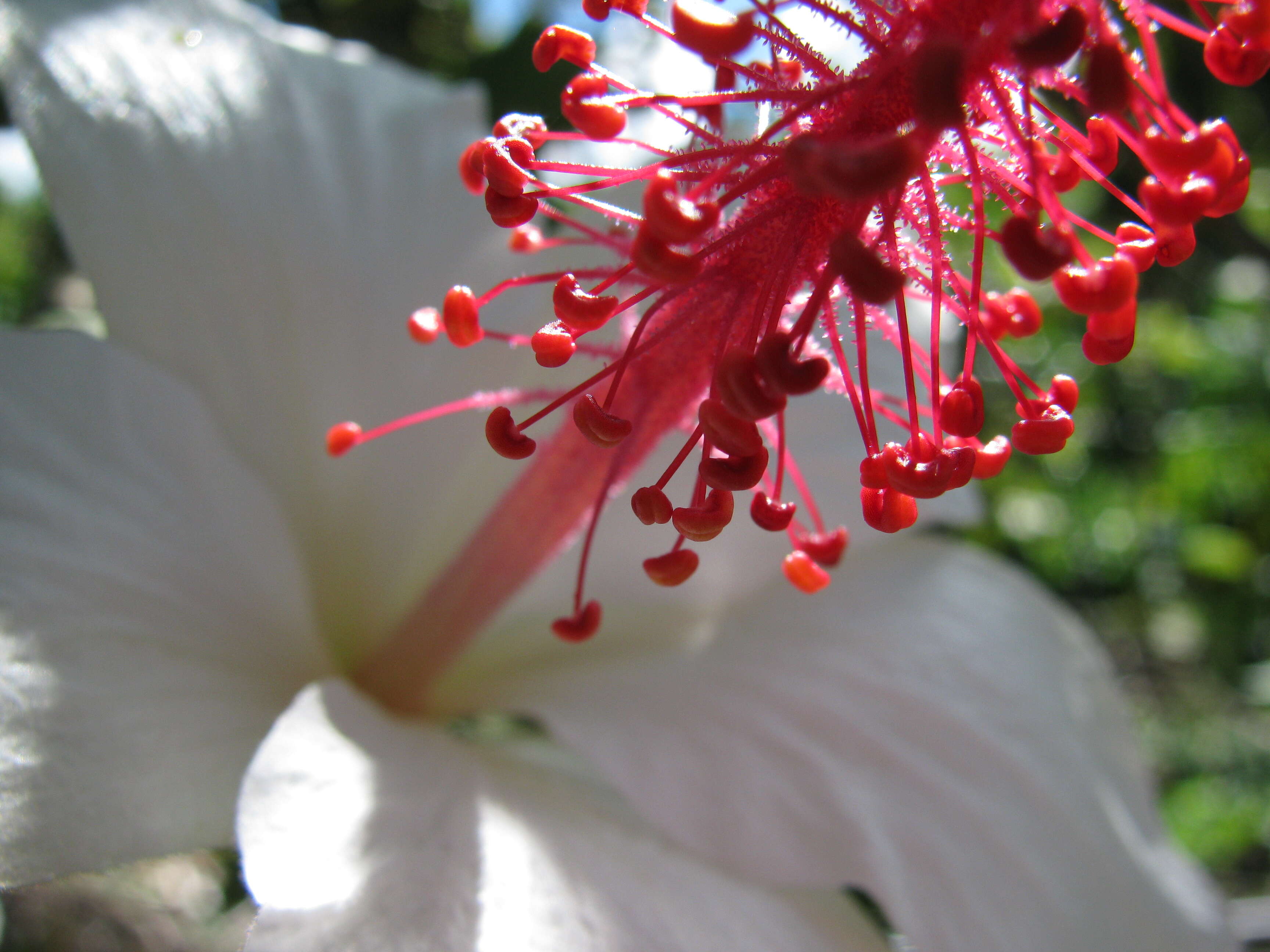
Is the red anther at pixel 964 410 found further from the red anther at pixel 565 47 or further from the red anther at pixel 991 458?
the red anther at pixel 565 47

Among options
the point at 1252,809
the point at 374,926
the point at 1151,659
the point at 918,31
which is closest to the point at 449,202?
the point at 918,31

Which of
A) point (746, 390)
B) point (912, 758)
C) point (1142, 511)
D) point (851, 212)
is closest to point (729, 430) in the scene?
point (746, 390)

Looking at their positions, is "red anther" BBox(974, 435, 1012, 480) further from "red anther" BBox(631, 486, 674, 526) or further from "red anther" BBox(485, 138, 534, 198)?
"red anther" BBox(485, 138, 534, 198)

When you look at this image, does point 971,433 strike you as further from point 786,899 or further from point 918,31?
point 786,899

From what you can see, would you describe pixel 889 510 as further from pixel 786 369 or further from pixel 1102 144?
pixel 1102 144

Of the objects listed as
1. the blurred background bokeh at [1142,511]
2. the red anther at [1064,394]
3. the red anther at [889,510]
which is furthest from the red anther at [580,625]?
the blurred background bokeh at [1142,511]
